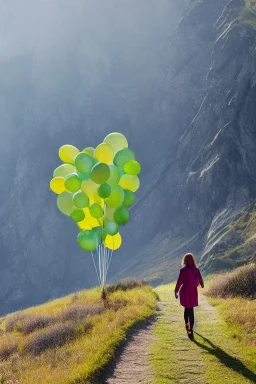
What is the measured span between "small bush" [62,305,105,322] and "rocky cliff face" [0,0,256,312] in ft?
168

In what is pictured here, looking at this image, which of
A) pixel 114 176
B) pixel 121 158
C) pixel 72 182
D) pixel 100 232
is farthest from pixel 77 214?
pixel 121 158

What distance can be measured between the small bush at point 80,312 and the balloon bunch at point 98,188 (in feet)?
6.00

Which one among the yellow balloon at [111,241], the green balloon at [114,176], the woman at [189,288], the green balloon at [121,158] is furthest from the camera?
the yellow balloon at [111,241]

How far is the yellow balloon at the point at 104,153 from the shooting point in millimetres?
15500

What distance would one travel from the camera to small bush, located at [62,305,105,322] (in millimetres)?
14727

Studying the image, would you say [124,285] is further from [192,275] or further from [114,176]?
[192,275]

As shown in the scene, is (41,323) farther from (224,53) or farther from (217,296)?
(224,53)

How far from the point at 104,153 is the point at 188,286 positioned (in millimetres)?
6506

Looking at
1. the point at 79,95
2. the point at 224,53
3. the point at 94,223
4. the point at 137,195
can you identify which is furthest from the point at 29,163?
the point at 94,223

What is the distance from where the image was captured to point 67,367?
897 cm

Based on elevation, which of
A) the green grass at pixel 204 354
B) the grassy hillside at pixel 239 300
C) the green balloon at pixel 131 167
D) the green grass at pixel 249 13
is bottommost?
the green grass at pixel 204 354

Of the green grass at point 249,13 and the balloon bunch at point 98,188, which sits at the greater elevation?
the green grass at point 249,13

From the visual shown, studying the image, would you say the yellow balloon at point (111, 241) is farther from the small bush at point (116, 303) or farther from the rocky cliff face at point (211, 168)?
the rocky cliff face at point (211, 168)

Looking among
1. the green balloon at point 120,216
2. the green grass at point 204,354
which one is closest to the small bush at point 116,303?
the green grass at point 204,354
